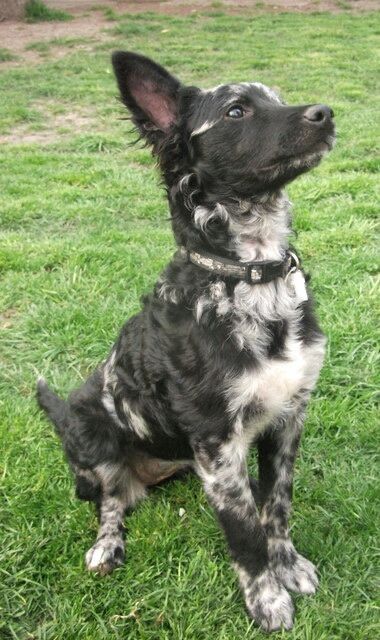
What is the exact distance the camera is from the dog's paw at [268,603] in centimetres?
237

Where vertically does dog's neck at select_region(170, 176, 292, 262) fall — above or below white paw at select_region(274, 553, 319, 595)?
above

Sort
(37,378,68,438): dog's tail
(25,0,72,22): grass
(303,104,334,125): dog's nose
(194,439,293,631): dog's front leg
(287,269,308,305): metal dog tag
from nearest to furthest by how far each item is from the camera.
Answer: (303,104,334,125): dog's nose < (194,439,293,631): dog's front leg < (287,269,308,305): metal dog tag < (37,378,68,438): dog's tail < (25,0,72,22): grass

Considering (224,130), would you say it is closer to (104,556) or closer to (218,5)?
(104,556)

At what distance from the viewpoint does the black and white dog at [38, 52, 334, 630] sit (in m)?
2.29

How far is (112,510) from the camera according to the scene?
2826mm

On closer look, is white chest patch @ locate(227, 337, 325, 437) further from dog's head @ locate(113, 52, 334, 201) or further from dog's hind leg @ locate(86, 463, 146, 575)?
dog's hind leg @ locate(86, 463, 146, 575)

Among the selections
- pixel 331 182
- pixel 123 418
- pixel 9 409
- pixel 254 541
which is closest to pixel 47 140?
pixel 331 182

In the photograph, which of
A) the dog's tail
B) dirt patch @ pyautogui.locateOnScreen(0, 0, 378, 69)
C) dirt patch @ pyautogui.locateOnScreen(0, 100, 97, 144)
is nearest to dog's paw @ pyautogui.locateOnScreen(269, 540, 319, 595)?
the dog's tail

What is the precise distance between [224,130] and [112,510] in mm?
1668

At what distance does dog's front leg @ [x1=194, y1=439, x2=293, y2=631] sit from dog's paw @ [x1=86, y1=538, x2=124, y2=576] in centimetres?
54

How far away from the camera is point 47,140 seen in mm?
8586

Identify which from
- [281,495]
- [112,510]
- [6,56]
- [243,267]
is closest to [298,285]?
[243,267]

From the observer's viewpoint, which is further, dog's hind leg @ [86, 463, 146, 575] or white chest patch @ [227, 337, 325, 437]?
dog's hind leg @ [86, 463, 146, 575]

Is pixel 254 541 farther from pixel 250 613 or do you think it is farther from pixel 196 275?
pixel 196 275
